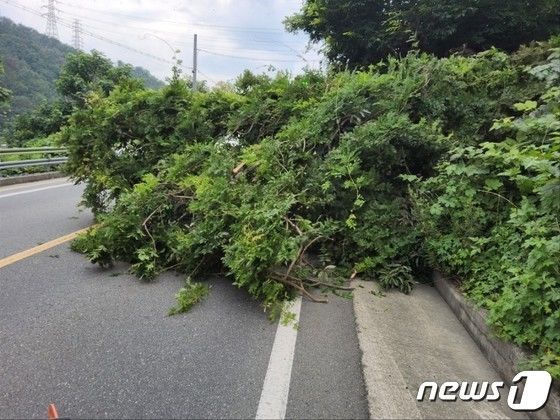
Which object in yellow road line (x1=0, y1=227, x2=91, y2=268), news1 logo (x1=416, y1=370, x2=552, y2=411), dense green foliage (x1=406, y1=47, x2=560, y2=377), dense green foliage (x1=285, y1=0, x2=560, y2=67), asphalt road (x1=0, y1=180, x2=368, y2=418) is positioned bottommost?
yellow road line (x1=0, y1=227, x2=91, y2=268)

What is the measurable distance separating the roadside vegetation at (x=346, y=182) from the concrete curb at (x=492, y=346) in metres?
0.09

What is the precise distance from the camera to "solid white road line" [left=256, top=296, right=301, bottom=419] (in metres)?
2.40

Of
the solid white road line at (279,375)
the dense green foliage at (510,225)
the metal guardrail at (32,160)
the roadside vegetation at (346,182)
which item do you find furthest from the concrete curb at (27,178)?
the dense green foliage at (510,225)

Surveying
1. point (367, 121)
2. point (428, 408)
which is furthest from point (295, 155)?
point (428, 408)

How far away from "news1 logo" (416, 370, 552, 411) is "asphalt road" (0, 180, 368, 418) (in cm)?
48

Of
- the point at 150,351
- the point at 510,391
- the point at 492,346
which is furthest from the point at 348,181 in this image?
the point at 150,351

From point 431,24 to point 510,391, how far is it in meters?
12.8

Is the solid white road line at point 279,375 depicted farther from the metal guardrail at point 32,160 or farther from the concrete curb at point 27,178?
the metal guardrail at point 32,160

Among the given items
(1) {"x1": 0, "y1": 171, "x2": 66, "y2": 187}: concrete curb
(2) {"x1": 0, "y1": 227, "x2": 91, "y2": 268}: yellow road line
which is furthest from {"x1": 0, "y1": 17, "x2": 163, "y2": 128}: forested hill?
(2) {"x1": 0, "y1": 227, "x2": 91, "y2": 268}: yellow road line

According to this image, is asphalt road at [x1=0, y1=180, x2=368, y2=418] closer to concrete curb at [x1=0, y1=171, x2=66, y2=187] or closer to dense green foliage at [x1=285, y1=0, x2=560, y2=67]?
concrete curb at [x1=0, y1=171, x2=66, y2=187]

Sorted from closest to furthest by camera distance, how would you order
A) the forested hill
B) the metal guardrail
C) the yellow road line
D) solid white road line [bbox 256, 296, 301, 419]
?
solid white road line [bbox 256, 296, 301, 419] < the yellow road line < the metal guardrail < the forested hill

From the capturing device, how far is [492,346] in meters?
2.94

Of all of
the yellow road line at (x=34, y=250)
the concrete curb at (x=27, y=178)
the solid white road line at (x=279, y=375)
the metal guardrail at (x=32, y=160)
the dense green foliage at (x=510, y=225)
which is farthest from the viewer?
the metal guardrail at (x=32, y=160)

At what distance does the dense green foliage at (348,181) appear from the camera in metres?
3.51
